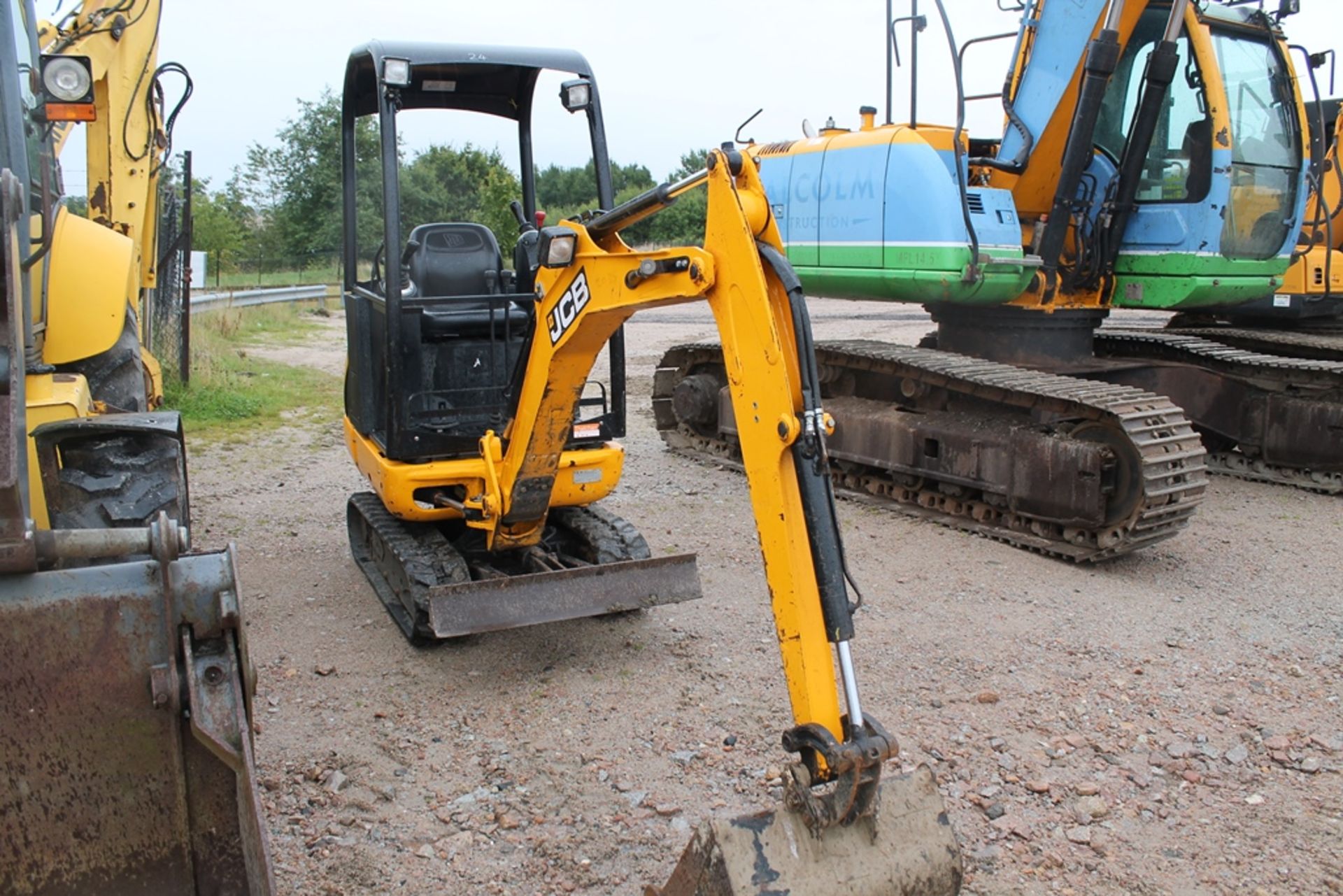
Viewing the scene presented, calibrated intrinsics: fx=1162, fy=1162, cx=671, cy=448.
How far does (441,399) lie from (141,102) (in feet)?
8.54

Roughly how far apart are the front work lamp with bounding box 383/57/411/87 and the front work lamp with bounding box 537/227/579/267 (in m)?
1.01

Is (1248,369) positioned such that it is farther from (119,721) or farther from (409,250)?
(119,721)

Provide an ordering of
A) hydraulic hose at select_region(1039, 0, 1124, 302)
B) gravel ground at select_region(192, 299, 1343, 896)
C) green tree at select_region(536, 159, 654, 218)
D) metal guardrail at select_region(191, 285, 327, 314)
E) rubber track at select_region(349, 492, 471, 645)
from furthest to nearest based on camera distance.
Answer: green tree at select_region(536, 159, 654, 218) < metal guardrail at select_region(191, 285, 327, 314) < hydraulic hose at select_region(1039, 0, 1124, 302) < rubber track at select_region(349, 492, 471, 645) < gravel ground at select_region(192, 299, 1343, 896)

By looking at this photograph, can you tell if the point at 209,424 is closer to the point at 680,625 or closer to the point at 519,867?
the point at 680,625

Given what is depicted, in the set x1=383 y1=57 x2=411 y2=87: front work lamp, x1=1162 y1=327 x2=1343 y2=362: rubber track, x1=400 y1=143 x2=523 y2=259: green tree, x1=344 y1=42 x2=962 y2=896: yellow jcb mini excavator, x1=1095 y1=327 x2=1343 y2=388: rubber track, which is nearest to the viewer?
x1=344 y1=42 x2=962 y2=896: yellow jcb mini excavator

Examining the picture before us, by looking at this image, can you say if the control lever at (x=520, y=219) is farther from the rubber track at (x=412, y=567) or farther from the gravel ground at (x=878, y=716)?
the gravel ground at (x=878, y=716)

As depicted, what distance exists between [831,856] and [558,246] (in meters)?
2.19

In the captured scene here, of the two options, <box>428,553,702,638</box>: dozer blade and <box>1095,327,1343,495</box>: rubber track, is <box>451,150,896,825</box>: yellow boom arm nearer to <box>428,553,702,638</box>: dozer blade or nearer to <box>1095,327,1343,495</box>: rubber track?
<box>428,553,702,638</box>: dozer blade

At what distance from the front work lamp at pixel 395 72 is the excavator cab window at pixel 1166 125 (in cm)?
454

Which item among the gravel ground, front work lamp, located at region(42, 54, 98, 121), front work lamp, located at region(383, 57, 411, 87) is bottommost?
the gravel ground

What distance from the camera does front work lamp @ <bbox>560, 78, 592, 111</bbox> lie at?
4973mm

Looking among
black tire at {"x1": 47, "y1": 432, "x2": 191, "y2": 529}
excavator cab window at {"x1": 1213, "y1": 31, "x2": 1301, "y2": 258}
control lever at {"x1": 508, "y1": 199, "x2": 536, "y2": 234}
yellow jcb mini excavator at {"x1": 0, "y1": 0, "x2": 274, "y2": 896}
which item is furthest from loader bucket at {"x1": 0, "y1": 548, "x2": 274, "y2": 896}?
excavator cab window at {"x1": 1213, "y1": 31, "x2": 1301, "y2": 258}

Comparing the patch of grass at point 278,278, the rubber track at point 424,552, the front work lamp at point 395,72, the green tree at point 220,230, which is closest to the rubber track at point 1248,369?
the rubber track at point 424,552

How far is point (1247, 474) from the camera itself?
7.96 meters
